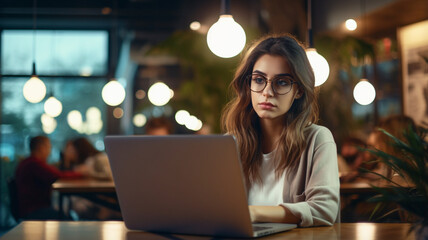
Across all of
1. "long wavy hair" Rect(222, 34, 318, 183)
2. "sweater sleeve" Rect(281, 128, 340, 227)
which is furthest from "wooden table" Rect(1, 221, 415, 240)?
"long wavy hair" Rect(222, 34, 318, 183)

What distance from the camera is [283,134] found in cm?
199

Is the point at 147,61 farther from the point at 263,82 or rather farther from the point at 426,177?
the point at 426,177

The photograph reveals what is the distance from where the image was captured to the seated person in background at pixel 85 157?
20.3ft

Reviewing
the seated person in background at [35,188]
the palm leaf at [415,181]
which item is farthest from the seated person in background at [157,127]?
the palm leaf at [415,181]

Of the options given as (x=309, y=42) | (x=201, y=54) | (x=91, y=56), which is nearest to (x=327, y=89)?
(x=201, y=54)

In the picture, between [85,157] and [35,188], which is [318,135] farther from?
[85,157]

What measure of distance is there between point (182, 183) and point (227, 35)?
163 centimetres

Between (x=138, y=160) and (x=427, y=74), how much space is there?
5.07m

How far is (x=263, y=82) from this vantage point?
1.97 meters

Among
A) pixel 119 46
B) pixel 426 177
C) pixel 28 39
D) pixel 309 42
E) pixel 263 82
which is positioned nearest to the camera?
pixel 426 177

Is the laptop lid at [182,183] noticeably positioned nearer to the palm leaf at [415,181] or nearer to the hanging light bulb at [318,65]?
the palm leaf at [415,181]

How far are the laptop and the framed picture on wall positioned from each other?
4.74m

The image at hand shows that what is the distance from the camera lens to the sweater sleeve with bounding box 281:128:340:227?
170 centimetres

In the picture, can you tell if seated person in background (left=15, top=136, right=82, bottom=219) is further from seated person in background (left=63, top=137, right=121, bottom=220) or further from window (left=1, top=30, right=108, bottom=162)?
window (left=1, top=30, right=108, bottom=162)
